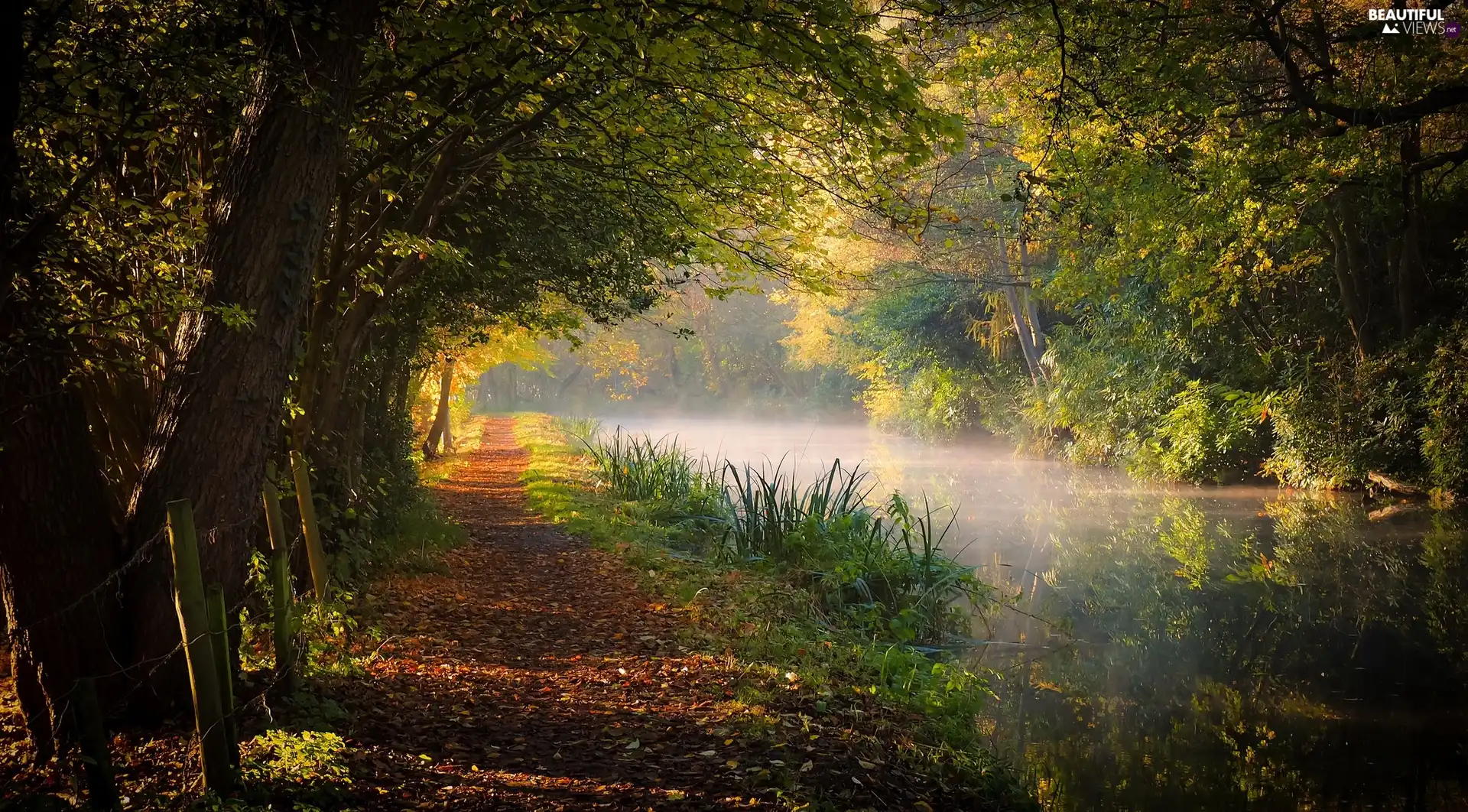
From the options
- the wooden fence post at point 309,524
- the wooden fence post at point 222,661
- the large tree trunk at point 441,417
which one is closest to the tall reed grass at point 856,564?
the wooden fence post at point 309,524

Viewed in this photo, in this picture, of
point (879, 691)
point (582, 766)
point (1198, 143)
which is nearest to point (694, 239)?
point (879, 691)

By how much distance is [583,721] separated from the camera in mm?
4492

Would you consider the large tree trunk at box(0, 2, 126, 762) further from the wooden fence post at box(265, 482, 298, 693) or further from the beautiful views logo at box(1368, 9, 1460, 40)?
the beautiful views logo at box(1368, 9, 1460, 40)

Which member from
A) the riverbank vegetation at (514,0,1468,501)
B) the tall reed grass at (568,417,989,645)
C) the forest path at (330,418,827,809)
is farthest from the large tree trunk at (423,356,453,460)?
the forest path at (330,418,827,809)

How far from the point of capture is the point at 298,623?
167 inches

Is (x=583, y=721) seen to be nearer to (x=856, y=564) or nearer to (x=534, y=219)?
(x=856, y=564)

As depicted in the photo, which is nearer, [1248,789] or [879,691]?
[1248,789]

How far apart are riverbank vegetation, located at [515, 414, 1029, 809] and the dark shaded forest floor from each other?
28 cm

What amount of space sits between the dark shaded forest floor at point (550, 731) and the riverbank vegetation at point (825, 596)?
0.28m

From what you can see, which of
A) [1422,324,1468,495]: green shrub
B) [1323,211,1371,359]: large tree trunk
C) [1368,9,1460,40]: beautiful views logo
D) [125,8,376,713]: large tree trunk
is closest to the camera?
[125,8,376,713]: large tree trunk

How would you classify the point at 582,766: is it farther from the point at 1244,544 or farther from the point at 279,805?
Answer: the point at 1244,544

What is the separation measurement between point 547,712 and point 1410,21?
1014 cm

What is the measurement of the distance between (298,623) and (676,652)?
234 cm

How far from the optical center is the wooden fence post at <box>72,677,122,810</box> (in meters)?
2.63
